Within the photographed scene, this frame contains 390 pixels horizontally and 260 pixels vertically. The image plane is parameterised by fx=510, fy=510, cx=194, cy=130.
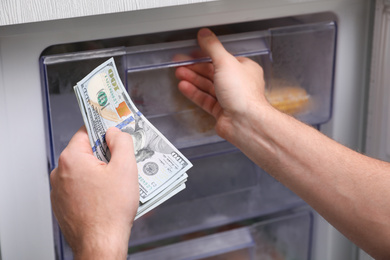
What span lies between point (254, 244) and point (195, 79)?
16.9 inches

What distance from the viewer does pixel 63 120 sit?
3.15 ft

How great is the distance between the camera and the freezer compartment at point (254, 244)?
1148 mm

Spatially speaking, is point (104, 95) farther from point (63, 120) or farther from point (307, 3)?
point (307, 3)

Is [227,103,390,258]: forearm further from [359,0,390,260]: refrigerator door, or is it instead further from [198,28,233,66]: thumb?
[359,0,390,260]: refrigerator door

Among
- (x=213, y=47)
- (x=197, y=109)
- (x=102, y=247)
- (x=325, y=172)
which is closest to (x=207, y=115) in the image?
(x=197, y=109)

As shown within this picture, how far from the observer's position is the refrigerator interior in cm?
95

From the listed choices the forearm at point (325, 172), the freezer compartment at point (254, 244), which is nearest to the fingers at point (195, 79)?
the forearm at point (325, 172)

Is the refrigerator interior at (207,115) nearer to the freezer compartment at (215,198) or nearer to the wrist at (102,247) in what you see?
the freezer compartment at (215,198)

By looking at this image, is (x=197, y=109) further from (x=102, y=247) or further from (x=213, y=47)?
(x=102, y=247)

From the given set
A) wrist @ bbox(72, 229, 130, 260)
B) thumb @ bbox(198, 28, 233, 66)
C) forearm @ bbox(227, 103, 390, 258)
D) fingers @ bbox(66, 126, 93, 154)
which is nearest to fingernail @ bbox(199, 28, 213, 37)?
thumb @ bbox(198, 28, 233, 66)

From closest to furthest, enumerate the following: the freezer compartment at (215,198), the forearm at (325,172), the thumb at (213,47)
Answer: the forearm at (325,172) → the thumb at (213,47) → the freezer compartment at (215,198)

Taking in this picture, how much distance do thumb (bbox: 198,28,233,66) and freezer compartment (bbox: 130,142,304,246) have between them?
0.23 m

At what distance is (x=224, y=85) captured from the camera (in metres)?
0.98

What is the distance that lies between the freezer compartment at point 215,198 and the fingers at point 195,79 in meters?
0.14
